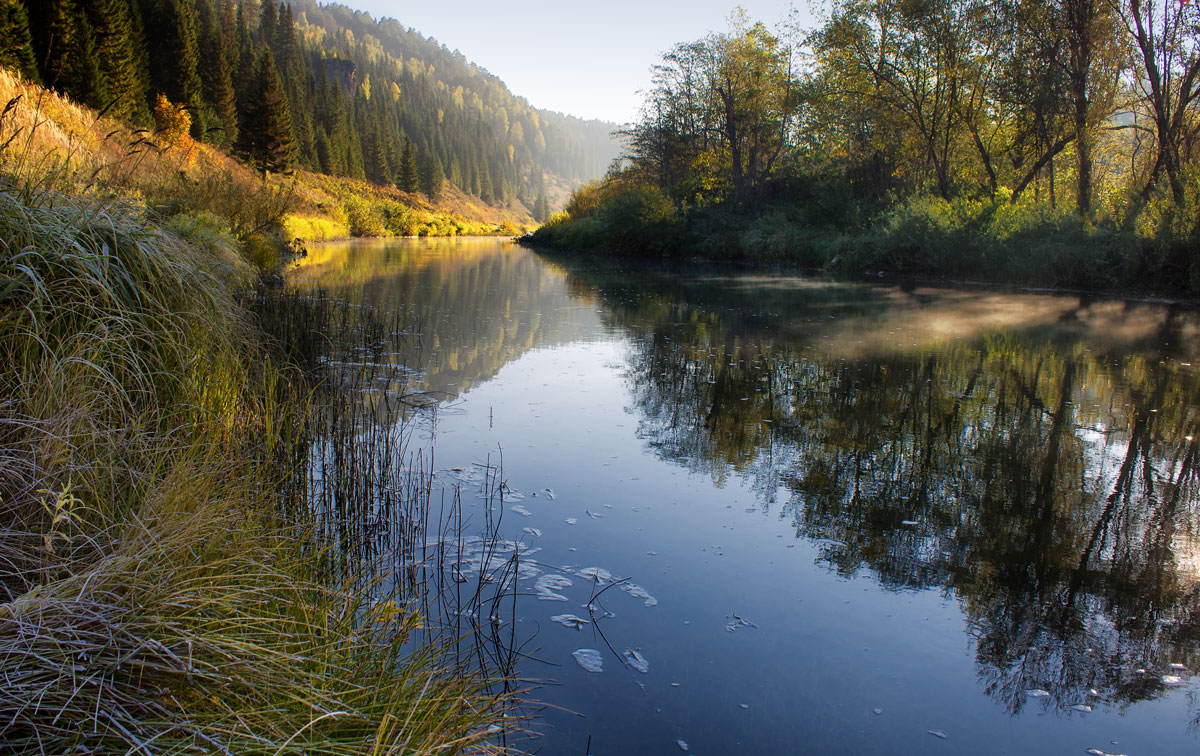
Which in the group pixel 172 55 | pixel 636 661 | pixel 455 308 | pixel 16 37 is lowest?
pixel 636 661

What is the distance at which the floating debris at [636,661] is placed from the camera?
300 centimetres

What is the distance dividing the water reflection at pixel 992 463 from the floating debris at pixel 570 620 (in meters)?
1.53

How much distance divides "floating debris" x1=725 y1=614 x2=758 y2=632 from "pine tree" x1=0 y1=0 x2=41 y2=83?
30.2 m

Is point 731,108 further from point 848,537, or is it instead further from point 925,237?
point 848,537

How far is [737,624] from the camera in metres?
3.36

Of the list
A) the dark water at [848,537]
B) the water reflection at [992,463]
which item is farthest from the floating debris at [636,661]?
the water reflection at [992,463]

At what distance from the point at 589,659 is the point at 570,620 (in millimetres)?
301

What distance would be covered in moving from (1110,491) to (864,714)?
3.46 metres

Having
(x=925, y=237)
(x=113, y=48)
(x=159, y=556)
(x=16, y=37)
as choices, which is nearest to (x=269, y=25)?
(x=113, y=48)

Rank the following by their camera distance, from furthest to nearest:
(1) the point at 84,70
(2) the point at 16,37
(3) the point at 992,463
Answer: (1) the point at 84,70, (2) the point at 16,37, (3) the point at 992,463

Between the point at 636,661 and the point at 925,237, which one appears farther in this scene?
the point at 925,237

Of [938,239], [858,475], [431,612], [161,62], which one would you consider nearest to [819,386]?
[858,475]

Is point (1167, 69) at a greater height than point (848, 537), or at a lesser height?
greater

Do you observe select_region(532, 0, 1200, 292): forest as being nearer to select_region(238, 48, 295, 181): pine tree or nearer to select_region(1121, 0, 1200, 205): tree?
select_region(1121, 0, 1200, 205): tree
